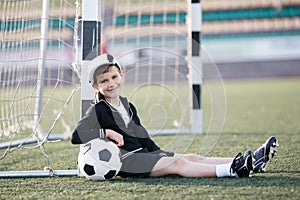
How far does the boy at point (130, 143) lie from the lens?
9.86ft

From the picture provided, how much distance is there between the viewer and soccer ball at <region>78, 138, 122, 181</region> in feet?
9.78

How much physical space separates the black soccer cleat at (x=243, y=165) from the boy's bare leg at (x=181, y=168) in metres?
0.12

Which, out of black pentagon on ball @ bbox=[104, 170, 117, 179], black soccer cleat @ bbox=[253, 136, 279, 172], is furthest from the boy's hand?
black soccer cleat @ bbox=[253, 136, 279, 172]

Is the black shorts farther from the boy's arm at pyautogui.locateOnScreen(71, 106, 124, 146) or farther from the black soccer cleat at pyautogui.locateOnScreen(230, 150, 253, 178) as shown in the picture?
the black soccer cleat at pyautogui.locateOnScreen(230, 150, 253, 178)

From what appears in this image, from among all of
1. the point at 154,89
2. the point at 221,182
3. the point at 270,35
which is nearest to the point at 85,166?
the point at 221,182

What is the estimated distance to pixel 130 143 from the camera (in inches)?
123

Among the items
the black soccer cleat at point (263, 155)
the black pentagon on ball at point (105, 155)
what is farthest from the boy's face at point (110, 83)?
the black soccer cleat at point (263, 155)

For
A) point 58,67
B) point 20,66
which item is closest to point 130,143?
point 58,67

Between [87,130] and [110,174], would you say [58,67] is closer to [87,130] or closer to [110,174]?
[87,130]

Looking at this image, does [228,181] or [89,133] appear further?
[89,133]

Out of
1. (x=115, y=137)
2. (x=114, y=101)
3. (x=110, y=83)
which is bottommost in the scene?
(x=115, y=137)

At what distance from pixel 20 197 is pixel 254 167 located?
1.22 meters

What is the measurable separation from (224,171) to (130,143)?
53cm

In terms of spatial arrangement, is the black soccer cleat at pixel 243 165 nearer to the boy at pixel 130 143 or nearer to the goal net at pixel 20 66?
the boy at pixel 130 143
